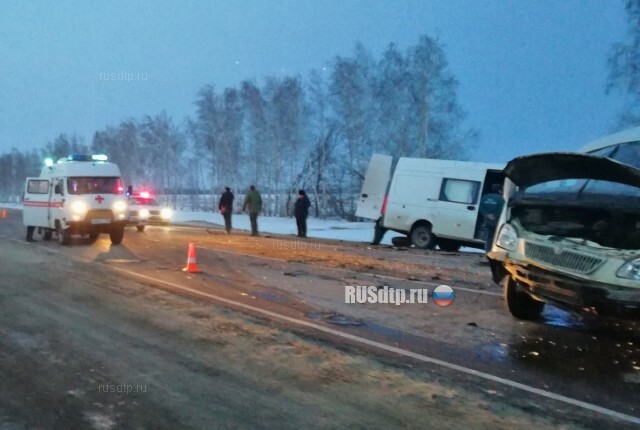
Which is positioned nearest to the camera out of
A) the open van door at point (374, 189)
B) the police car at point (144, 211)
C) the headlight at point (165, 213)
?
the open van door at point (374, 189)

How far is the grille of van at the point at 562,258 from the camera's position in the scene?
595 centimetres

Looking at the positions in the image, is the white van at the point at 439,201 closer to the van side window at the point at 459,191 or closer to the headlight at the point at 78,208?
the van side window at the point at 459,191

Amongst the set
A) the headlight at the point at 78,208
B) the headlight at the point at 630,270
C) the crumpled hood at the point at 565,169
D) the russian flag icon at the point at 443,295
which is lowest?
the russian flag icon at the point at 443,295

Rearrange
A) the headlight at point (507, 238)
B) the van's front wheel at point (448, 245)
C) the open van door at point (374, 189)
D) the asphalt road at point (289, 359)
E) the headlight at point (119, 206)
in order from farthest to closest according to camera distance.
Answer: the open van door at point (374, 189), the van's front wheel at point (448, 245), the headlight at point (119, 206), the headlight at point (507, 238), the asphalt road at point (289, 359)

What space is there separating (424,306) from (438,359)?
111 inches

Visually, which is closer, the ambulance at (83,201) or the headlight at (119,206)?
the ambulance at (83,201)

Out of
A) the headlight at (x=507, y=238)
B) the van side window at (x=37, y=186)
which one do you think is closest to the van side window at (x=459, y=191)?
the headlight at (x=507, y=238)

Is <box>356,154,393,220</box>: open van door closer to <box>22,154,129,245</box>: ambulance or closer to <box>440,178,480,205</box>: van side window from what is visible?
<box>440,178,480,205</box>: van side window

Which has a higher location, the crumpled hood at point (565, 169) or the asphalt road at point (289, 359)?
the crumpled hood at point (565, 169)

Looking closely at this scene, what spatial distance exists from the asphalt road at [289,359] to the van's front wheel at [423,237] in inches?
249

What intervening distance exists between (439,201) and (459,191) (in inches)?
24.1

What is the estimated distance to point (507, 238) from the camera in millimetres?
7059

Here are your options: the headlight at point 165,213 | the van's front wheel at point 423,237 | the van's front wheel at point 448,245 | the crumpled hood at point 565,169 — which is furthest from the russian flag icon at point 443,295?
the headlight at point 165,213

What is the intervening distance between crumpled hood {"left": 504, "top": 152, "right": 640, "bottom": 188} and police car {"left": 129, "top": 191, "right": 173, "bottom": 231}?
59.1ft
